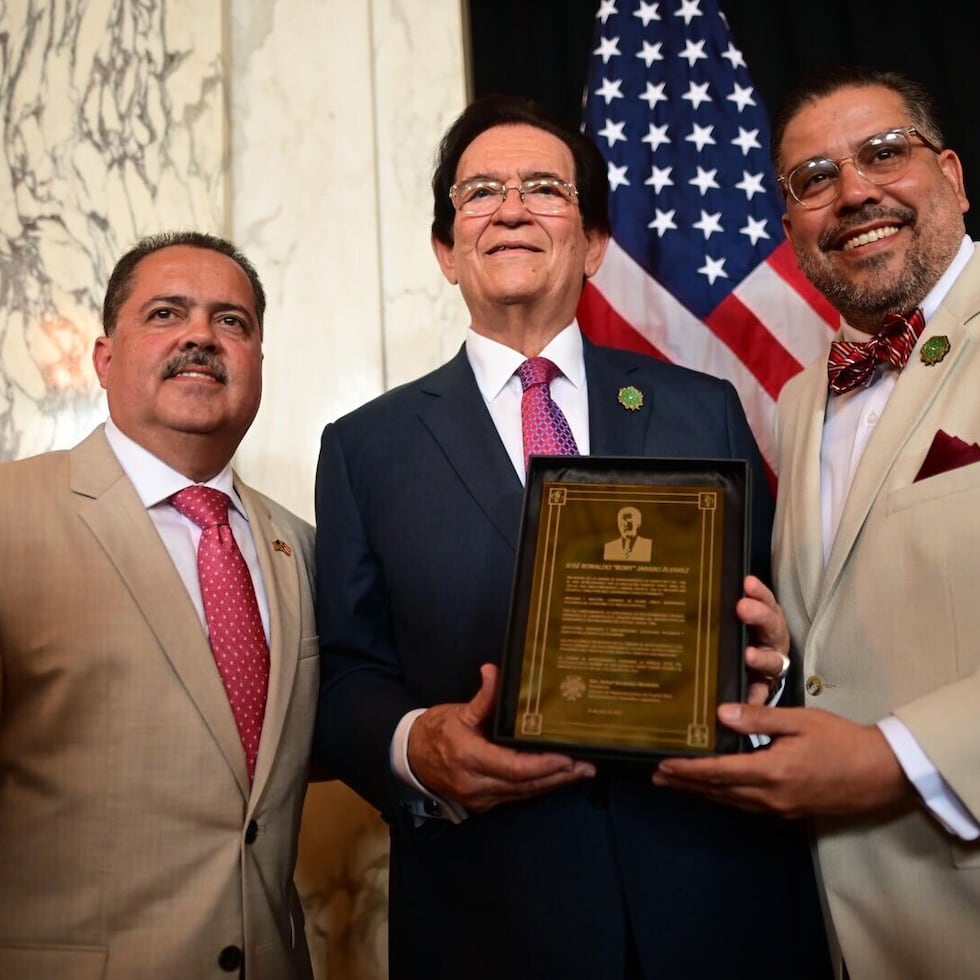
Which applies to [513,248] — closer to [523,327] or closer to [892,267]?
[523,327]

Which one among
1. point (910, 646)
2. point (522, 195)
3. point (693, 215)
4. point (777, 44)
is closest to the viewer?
point (910, 646)

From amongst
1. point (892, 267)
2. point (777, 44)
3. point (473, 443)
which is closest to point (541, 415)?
point (473, 443)

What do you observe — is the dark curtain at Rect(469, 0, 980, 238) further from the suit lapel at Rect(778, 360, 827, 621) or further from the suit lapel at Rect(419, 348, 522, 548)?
the suit lapel at Rect(419, 348, 522, 548)

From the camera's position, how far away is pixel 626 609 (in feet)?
5.26

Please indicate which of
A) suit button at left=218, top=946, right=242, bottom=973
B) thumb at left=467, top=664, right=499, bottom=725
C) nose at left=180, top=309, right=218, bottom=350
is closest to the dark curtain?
nose at left=180, top=309, right=218, bottom=350

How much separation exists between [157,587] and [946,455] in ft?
5.07

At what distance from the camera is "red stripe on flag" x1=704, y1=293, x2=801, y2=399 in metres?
3.60

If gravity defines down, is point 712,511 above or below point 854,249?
below

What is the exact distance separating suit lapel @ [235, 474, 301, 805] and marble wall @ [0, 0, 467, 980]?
117 cm

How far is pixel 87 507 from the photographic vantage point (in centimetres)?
204

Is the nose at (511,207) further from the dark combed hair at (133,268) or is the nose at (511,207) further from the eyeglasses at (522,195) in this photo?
the dark combed hair at (133,268)

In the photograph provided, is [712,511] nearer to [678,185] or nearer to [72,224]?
[678,185]

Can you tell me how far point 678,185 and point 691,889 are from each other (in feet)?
8.99

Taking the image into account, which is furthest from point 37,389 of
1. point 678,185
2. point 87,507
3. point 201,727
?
point 678,185
